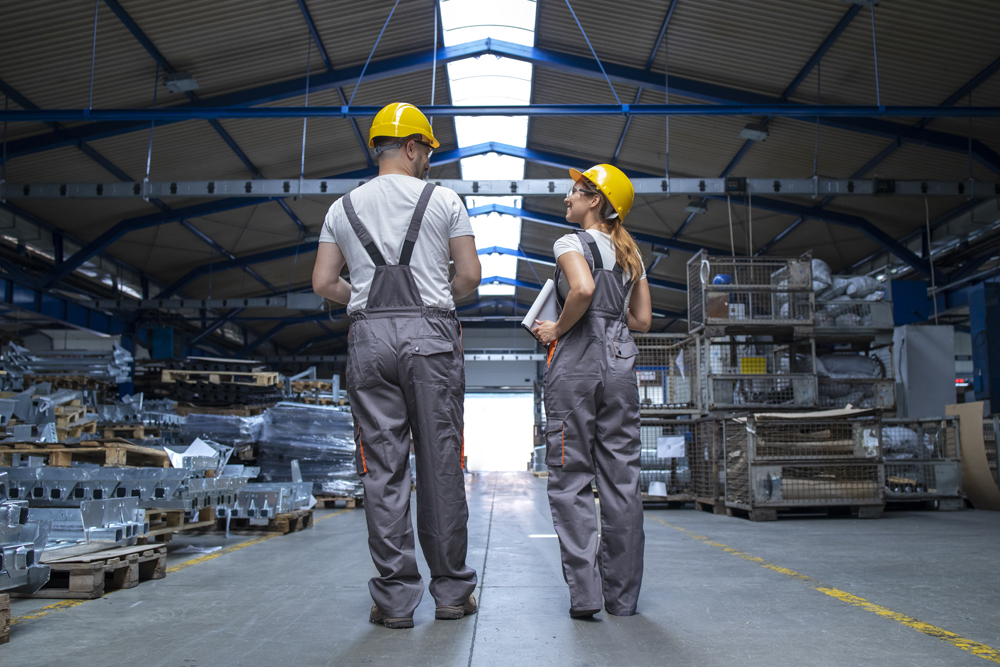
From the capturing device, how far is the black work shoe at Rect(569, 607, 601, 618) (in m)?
2.77

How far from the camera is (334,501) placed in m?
9.41

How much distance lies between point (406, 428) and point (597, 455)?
0.80 meters

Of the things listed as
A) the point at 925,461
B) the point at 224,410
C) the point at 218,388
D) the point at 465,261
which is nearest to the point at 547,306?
the point at 465,261

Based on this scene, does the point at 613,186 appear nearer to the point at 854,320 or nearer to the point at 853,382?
the point at 853,382

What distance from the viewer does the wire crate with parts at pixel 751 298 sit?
9.07 m

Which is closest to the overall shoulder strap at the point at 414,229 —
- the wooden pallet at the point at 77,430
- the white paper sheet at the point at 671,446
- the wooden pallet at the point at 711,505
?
the wooden pallet at the point at 77,430

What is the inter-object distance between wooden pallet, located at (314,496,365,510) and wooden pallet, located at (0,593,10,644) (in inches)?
270

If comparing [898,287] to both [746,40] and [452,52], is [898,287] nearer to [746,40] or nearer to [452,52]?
[746,40]

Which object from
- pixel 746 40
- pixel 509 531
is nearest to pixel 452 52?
pixel 746 40

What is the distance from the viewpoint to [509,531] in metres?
6.46

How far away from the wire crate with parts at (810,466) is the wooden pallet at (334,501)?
15.8ft

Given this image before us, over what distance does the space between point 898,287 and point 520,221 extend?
1009 centimetres

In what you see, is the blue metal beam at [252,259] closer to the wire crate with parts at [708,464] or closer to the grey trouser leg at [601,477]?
the wire crate with parts at [708,464]

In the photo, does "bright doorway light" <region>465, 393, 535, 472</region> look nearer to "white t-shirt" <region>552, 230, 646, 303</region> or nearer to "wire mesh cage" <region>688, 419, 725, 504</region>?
"wire mesh cage" <region>688, 419, 725, 504</region>
